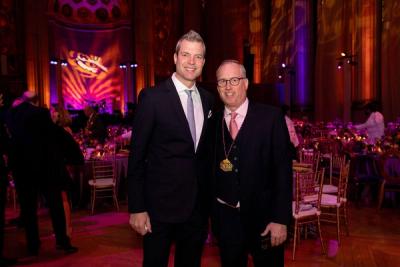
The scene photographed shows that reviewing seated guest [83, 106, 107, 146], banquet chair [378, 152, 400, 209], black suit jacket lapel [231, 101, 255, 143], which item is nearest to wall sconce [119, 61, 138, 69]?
seated guest [83, 106, 107, 146]

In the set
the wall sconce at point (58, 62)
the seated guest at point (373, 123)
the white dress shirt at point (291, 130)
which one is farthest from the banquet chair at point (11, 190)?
the wall sconce at point (58, 62)

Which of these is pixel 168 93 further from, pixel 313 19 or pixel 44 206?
pixel 313 19

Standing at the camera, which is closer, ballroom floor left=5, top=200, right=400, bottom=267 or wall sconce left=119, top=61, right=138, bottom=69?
ballroom floor left=5, top=200, right=400, bottom=267

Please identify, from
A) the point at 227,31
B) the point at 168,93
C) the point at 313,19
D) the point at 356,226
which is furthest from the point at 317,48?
the point at 168,93

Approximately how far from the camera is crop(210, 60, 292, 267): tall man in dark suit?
6.42 ft

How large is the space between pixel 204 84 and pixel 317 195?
10467mm

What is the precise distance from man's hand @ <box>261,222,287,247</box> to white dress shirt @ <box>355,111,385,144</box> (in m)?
6.66

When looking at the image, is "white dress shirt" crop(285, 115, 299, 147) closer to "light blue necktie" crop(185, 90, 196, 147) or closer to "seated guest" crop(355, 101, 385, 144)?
"seated guest" crop(355, 101, 385, 144)

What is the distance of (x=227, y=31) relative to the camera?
17703 millimetres

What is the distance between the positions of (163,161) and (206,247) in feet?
9.09

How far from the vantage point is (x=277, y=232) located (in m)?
1.93

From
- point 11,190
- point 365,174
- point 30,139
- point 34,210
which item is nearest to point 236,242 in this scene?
point 30,139

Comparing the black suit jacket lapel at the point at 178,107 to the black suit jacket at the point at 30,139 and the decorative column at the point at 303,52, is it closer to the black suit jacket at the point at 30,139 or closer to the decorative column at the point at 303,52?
the black suit jacket at the point at 30,139

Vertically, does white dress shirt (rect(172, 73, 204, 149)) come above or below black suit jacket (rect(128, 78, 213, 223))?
above
